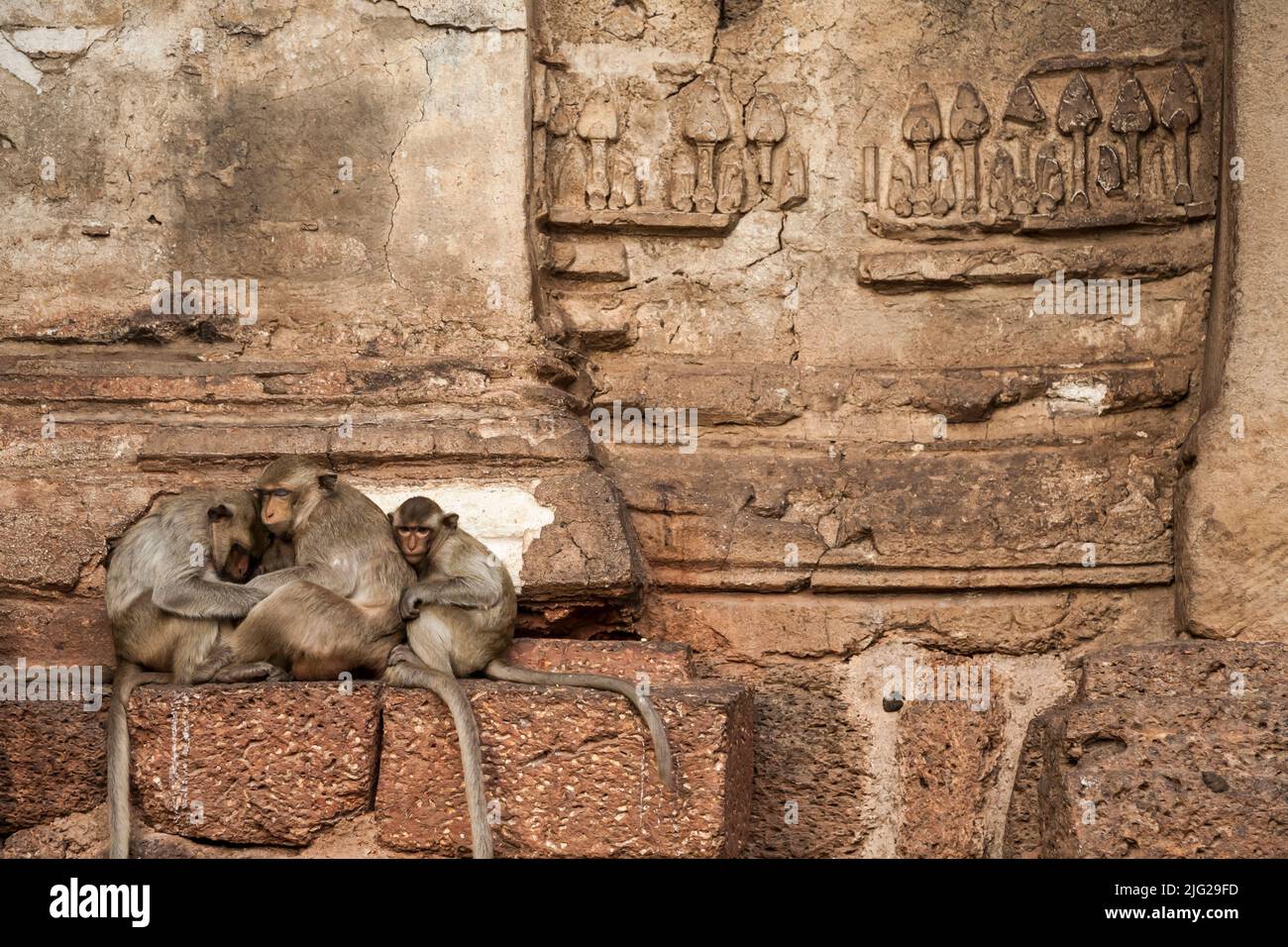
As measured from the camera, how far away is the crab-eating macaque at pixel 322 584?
5.82m

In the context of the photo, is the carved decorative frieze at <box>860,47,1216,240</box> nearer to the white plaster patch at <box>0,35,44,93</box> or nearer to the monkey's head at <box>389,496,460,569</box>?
the monkey's head at <box>389,496,460,569</box>

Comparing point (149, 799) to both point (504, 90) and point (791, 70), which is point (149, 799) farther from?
point (791, 70)

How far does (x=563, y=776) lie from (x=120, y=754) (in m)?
1.29

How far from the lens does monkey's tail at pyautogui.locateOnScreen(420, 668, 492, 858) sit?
216 inches

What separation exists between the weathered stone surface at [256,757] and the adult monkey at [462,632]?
242 mm

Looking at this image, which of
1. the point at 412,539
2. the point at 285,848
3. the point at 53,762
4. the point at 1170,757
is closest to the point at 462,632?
the point at 412,539

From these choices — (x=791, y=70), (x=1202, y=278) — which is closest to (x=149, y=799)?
(x=791, y=70)

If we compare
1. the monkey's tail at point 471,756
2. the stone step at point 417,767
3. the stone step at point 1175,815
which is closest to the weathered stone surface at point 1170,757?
the stone step at point 1175,815

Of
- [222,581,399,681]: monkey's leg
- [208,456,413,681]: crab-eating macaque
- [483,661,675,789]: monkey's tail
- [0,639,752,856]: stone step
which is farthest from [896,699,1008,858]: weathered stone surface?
[222,581,399,681]: monkey's leg

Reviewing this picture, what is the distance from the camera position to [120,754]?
5734 mm

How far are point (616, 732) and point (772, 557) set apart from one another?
4.96 ft

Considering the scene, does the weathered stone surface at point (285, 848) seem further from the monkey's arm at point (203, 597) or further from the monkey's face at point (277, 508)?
the monkey's face at point (277, 508)

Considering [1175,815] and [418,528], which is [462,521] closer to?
[418,528]

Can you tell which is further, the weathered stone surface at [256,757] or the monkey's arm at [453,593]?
the monkey's arm at [453,593]
